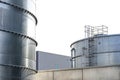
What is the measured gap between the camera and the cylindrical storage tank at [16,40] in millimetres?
13255

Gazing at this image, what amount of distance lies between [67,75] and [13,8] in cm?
653

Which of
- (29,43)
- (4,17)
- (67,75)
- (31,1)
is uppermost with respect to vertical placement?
(31,1)

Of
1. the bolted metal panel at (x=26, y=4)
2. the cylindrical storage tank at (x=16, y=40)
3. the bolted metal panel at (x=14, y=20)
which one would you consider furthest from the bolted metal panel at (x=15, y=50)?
the bolted metal panel at (x=26, y=4)

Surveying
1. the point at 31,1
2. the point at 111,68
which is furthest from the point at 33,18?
the point at 111,68

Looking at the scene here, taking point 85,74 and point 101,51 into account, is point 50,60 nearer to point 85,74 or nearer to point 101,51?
point 101,51

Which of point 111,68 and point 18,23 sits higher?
point 18,23

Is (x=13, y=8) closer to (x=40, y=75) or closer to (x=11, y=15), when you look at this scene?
(x=11, y=15)

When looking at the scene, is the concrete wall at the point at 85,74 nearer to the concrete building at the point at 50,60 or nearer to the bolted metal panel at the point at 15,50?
the bolted metal panel at the point at 15,50

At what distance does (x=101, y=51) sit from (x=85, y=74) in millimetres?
7422

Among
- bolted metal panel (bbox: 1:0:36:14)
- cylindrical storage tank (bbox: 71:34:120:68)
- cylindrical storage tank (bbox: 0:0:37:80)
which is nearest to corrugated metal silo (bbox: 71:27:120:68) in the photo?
cylindrical storage tank (bbox: 71:34:120:68)

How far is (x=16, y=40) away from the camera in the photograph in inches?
542

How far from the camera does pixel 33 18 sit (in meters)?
15.6

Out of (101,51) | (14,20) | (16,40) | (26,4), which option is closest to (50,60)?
(101,51)

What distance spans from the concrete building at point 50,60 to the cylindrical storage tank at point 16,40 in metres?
32.2
